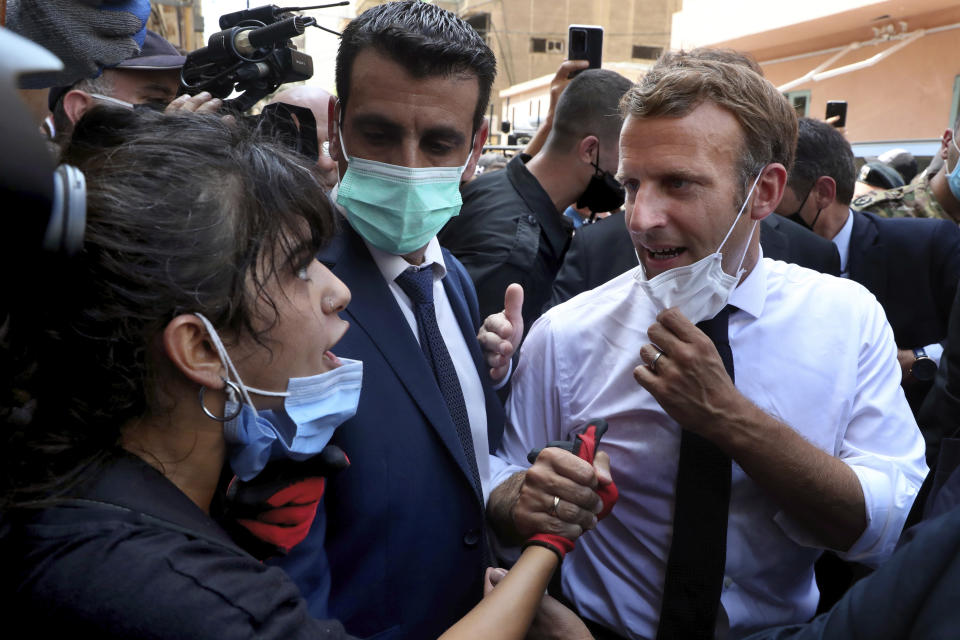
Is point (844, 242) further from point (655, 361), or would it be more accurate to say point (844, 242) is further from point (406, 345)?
point (406, 345)

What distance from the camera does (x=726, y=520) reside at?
164 centimetres

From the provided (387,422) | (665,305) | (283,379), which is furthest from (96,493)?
(665,305)

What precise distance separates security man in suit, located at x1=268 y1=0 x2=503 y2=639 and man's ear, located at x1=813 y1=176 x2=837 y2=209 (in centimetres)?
202

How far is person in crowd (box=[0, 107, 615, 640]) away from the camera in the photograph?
36.4 inches

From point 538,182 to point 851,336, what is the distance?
1810 millimetres

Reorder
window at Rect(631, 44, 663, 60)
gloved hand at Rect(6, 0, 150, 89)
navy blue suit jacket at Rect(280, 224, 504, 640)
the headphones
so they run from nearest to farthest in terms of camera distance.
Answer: the headphones, navy blue suit jacket at Rect(280, 224, 504, 640), gloved hand at Rect(6, 0, 150, 89), window at Rect(631, 44, 663, 60)

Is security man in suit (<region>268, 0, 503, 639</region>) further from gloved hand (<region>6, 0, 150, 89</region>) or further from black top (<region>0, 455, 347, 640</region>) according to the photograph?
gloved hand (<region>6, 0, 150, 89</region>)

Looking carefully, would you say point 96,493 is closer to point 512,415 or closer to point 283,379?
point 283,379

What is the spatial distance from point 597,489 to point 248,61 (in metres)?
1.77

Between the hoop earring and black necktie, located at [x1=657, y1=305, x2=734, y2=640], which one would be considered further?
black necktie, located at [x1=657, y1=305, x2=734, y2=640]

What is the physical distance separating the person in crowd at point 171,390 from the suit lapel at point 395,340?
0.18 metres

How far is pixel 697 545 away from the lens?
5.36 ft

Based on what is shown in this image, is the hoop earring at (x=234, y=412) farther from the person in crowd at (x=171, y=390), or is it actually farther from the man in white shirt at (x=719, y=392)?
the man in white shirt at (x=719, y=392)

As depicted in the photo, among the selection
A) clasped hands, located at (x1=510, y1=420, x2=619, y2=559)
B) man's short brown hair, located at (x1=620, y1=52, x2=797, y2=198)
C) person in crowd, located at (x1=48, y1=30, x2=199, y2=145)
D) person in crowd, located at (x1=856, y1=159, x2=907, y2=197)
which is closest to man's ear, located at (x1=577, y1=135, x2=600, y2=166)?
man's short brown hair, located at (x1=620, y1=52, x2=797, y2=198)
